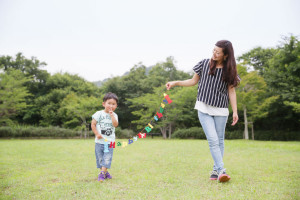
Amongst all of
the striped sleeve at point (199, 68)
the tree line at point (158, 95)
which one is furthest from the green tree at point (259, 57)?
the striped sleeve at point (199, 68)

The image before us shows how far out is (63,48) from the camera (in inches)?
552

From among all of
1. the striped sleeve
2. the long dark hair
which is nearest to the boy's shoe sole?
the long dark hair

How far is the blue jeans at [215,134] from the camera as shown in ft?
9.03

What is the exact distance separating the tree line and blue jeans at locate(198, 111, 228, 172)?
44.0ft

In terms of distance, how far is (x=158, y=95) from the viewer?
1892 cm

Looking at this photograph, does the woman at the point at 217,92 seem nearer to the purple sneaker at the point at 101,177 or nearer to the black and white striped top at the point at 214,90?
the black and white striped top at the point at 214,90

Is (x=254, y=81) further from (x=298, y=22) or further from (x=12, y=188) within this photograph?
(x=12, y=188)

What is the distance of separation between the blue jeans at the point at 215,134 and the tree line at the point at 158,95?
44.0 ft

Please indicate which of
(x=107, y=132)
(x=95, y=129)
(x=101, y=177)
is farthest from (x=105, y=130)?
(x=101, y=177)

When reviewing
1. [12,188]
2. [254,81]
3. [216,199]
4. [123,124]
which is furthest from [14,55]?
[216,199]

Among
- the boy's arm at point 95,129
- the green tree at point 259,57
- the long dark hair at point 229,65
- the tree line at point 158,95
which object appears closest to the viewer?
the long dark hair at point 229,65

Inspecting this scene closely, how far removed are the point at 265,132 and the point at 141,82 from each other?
13.8 meters

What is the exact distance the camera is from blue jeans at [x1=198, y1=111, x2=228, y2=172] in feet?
9.03

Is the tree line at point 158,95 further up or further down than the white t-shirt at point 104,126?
further up
